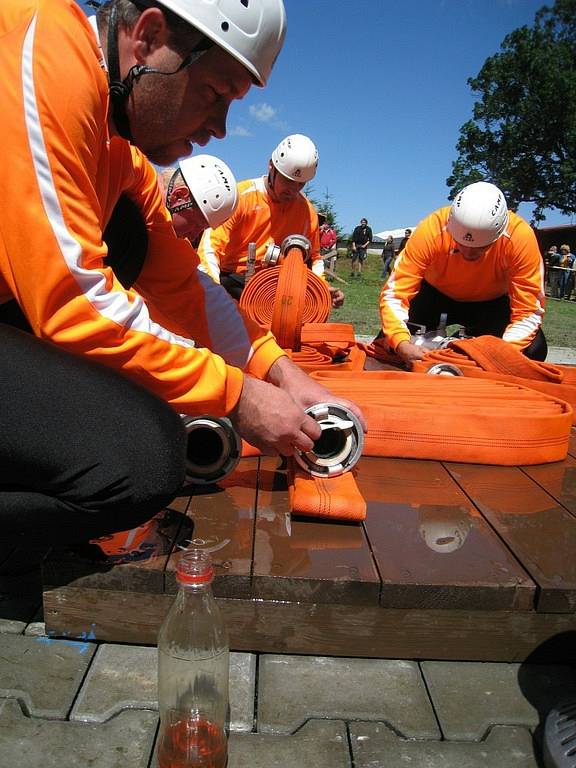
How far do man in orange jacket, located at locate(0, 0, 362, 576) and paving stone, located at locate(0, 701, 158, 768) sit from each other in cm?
47

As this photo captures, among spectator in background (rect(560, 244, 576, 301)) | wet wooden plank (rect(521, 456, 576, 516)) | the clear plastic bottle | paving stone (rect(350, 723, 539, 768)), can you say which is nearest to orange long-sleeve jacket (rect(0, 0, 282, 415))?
the clear plastic bottle

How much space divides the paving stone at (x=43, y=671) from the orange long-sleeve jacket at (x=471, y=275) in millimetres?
3638

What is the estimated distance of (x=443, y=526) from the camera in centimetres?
215

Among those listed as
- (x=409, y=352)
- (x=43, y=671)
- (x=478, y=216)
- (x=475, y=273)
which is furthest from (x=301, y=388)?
(x=475, y=273)

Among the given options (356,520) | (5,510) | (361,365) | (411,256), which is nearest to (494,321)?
(411,256)

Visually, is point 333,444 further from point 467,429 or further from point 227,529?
point 467,429

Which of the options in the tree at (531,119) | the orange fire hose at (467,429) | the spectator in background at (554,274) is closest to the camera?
the orange fire hose at (467,429)

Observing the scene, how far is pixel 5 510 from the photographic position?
164 centimetres

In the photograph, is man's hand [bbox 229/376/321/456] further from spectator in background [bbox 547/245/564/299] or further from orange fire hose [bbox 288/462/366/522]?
spectator in background [bbox 547/245/564/299]

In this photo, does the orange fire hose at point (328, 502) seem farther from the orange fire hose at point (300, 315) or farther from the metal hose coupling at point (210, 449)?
the orange fire hose at point (300, 315)

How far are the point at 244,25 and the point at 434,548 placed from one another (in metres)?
1.64

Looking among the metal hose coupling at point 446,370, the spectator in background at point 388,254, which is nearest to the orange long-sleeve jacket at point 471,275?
the metal hose coupling at point 446,370

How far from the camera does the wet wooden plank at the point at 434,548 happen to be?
69.1 inches

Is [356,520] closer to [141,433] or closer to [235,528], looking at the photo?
[235,528]
